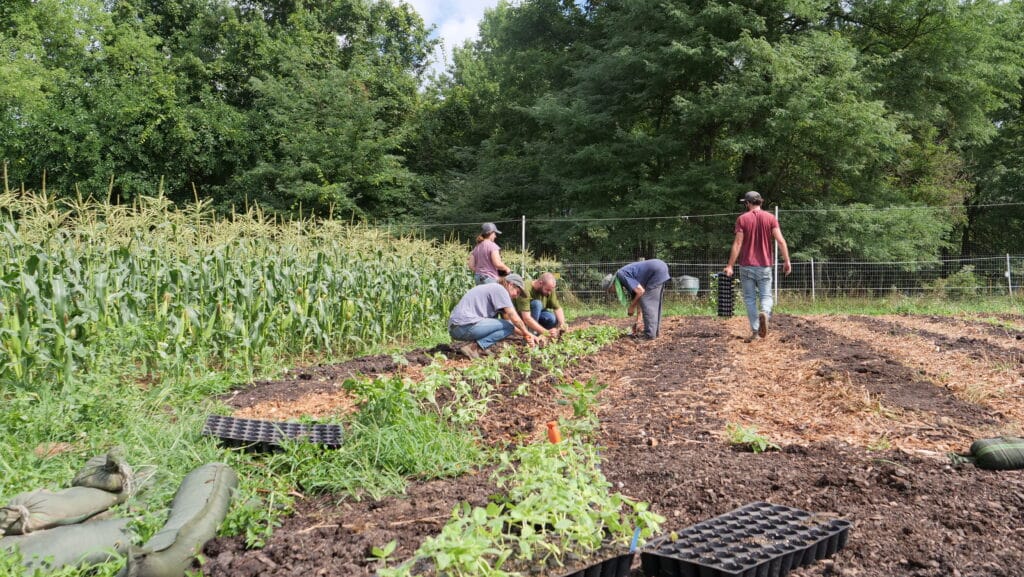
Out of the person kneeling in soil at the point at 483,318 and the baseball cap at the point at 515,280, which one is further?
the baseball cap at the point at 515,280

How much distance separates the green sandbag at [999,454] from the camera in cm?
309

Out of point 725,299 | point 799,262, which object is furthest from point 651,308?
point 799,262

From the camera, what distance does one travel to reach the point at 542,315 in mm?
8719

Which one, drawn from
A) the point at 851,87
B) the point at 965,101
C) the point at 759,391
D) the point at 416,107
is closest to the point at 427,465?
the point at 759,391

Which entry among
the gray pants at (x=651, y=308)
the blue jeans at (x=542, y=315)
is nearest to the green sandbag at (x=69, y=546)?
the blue jeans at (x=542, y=315)

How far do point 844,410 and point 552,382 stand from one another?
2291 millimetres

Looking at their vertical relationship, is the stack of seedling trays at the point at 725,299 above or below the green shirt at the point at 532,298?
below

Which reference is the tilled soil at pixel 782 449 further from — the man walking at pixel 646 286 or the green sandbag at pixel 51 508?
the man walking at pixel 646 286

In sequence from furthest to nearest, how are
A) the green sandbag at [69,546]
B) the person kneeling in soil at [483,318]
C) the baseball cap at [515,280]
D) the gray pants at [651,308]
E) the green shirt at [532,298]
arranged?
the gray pants at [651,308] → the green shirt at [532,298] → the baseball cap at [515,280] → the person kneeling in soil at [483,318] → the green sandbag at [69,546]

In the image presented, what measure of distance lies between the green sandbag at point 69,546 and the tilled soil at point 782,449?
38 centimetres

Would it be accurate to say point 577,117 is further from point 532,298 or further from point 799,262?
point 532,298

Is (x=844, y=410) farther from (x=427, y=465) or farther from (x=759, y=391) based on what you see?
(x=427, y=465)

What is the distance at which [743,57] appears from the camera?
55.1ft

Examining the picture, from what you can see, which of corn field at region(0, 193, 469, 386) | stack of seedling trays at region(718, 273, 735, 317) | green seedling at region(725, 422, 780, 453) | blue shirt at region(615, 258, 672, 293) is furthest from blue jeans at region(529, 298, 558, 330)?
stack of seedling trays at region(718, 273, 735, 317)
